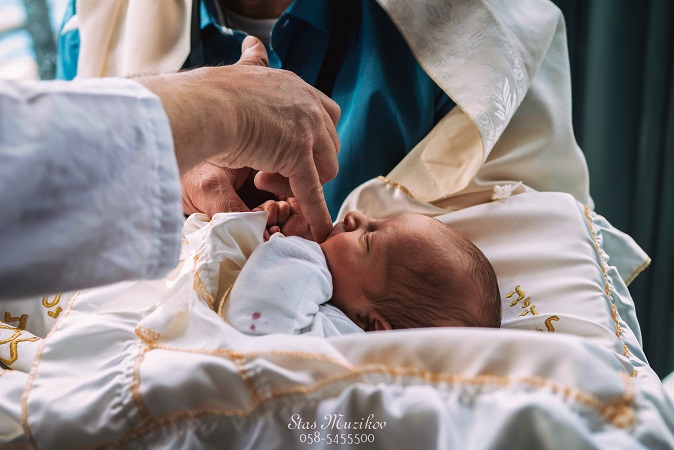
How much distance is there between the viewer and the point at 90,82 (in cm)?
64

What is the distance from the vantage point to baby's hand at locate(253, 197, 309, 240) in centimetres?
112

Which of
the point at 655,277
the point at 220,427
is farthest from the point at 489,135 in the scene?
the point at 655,277

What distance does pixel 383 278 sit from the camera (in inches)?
40.2

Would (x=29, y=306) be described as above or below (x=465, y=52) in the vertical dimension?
below

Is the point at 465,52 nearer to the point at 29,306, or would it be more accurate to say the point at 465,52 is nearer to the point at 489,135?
the point at 489,135

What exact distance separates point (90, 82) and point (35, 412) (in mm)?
382

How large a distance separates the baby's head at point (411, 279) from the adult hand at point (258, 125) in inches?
3.1

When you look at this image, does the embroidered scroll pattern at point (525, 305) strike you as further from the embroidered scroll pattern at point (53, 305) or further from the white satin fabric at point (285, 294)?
the embroidered scroll pattern at point (53, 305)

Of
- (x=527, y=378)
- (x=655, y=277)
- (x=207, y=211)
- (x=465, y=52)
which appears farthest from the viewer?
(x=655, y=277)

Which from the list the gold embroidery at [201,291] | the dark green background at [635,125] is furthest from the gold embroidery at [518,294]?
the dark green background at [635,125]

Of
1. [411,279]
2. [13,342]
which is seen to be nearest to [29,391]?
[13,342]

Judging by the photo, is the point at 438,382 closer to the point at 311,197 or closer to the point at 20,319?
the point at 311,197

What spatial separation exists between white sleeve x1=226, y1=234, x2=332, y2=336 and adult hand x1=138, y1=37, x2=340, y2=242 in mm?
69

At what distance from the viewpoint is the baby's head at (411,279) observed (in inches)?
39.3
